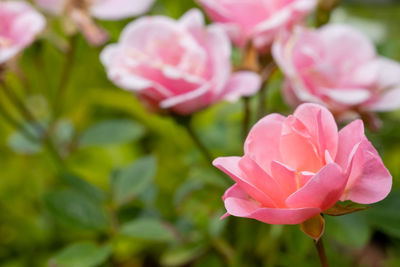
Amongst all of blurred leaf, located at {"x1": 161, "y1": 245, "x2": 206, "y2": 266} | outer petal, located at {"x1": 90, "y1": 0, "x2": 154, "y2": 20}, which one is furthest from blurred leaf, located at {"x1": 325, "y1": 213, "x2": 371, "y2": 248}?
outer petal, located at {"x1": 90, "y1": 0, "x2": 154, "y2": 20}

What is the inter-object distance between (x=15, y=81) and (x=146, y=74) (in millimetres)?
528

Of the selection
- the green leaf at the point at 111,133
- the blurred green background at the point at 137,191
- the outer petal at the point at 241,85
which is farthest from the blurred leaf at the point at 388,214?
the green leaf at the point at 111,133

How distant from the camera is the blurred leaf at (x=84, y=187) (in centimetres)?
42

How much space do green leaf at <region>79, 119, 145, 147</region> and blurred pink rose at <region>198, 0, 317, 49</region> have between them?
183 mm

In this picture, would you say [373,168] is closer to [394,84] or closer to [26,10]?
[394,84]

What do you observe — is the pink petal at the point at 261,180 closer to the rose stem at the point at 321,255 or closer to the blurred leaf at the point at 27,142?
the rose stem at the point at 321,255

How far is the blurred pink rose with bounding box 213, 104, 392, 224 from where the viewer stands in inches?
7.9

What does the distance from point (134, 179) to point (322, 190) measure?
26 centimetres

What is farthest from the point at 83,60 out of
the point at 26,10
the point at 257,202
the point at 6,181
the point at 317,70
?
the point at 257,202

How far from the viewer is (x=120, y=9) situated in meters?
0.45

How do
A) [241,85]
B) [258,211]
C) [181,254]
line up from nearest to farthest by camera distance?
[258,211] < [241,85] < [181,254]

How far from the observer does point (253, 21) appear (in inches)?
15.3

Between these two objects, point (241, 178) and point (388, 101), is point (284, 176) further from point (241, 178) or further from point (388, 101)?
point (388, 101)

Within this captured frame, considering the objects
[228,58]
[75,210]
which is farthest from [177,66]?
[75,210]
